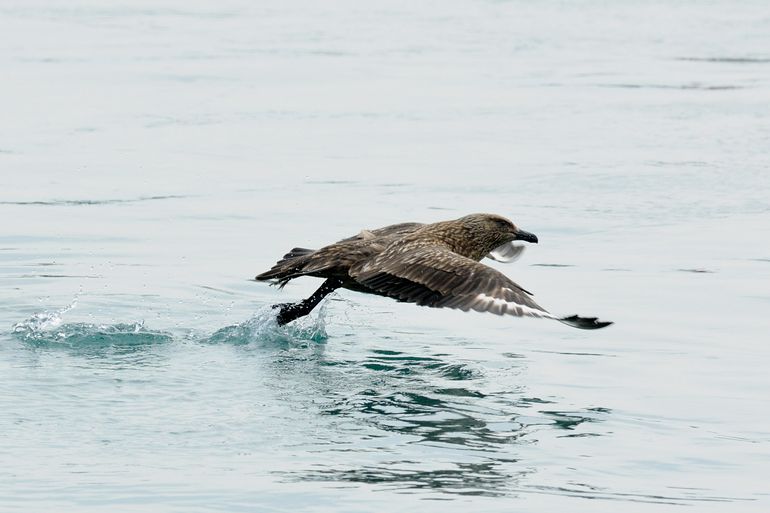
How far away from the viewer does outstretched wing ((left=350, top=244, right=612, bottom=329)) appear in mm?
7375

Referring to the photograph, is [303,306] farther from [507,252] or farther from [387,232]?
[507,252]

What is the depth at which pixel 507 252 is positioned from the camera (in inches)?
372

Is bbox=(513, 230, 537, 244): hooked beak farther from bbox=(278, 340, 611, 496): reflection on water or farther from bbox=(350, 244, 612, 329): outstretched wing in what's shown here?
bbox=(278, 340, 611, 496): reflection on water

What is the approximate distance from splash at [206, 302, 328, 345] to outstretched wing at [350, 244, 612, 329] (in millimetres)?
587

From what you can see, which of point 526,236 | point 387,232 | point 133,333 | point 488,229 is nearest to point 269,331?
point 133,333

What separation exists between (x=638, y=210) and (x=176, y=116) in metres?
4.96

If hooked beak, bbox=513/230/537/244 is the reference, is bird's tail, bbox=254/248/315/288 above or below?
below

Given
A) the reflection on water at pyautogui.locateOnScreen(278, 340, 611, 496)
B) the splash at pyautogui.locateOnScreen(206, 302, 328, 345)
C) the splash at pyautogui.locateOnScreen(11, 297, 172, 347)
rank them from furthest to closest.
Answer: the splash at pyautogui.locateOnScreen(206, 302, 328, 345)
the splash at pyautogui.locateOnScreen(11, 297, 172, 347)
the reflection on water at pyautogui.locateOnScreen(278, 340, 611, 496)

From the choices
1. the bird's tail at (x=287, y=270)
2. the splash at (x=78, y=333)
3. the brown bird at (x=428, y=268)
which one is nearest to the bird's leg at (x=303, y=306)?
the brown bird at (x=428, y=268)

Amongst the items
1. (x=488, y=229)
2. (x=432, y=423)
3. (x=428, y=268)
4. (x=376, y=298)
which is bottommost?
(x=432, y=423)

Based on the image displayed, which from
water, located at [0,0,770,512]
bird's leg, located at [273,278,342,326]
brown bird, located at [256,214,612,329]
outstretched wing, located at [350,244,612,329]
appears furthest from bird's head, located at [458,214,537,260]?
bird's leg, located at [273,278,342,326]

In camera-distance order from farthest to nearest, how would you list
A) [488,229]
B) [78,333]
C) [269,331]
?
1. [488,229]
2. [269,331]
3. [78,333]

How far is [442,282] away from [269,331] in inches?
50.3

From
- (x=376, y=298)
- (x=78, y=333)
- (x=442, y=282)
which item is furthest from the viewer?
(x=376, y=298)
